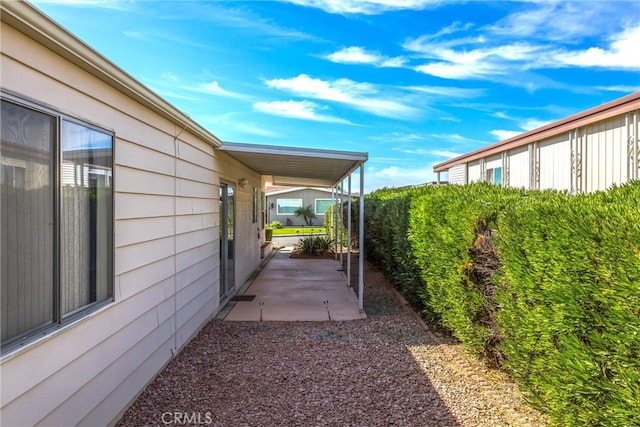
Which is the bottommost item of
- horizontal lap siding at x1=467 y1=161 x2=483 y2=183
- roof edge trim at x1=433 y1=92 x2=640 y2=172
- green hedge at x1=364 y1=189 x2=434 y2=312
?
green hedge at x1=364 y1=189 x2=434 y2=312

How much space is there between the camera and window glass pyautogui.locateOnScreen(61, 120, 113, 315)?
261 cm

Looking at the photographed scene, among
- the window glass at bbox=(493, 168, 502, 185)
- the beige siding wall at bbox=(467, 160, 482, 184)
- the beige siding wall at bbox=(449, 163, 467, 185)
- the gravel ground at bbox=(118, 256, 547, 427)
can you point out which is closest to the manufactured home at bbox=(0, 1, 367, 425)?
the gravel ground at bbox=(118, 256, 547, 427)

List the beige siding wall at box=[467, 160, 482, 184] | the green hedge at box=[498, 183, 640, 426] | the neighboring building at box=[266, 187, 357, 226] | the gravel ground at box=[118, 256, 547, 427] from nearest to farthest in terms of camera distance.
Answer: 1. the green hedge at box=[498, 183, 640, 426]
2. the gravel ground at box=[118, 256, 547, 427]
3. the beige siding wall at box=[467, 160, 482, 184]
4. the neighboring building at box=[266, 187, 357, 226]

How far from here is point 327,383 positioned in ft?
13.0

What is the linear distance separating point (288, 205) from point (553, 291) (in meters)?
29.9

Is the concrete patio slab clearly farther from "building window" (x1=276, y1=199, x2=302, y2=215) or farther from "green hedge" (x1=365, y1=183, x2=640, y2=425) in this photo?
"building window" (x1=276, y1=199, x2=302, y2=215)

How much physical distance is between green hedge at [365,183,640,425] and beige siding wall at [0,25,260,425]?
319cm

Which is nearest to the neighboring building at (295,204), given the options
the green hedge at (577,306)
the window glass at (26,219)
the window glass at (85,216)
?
the green hedge at (577,306)

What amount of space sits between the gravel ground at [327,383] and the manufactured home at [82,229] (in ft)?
1.35

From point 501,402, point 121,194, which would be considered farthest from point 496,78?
point 121,194

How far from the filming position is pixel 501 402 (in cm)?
355

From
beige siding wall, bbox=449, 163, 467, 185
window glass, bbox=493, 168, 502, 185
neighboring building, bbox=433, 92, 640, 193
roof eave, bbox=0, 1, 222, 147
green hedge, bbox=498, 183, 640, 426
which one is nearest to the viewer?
roof eave, bbox=0, 1, 222, 147

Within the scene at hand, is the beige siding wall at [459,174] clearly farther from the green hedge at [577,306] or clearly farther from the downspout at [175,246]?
the downspout at [175,246]

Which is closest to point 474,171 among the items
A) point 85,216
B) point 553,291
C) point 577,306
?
point 553,291
